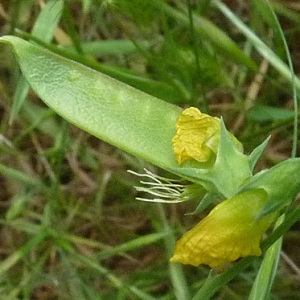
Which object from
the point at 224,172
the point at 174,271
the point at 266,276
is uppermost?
the point at 224,172

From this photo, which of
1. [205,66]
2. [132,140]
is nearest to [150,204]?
[205,66]

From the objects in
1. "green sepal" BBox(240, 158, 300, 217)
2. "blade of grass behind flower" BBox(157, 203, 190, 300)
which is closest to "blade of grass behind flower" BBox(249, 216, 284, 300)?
"green sepal" BBox(240, 158, 300, 217)

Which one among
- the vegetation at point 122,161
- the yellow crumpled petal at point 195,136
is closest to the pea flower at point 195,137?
the yellow crumpled petal at point 195,136

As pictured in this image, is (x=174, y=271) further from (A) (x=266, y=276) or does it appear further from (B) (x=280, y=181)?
(B) (x=280, y=181)

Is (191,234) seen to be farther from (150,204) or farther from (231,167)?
(150,204)

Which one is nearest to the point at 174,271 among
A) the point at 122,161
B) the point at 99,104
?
the point at 122,161

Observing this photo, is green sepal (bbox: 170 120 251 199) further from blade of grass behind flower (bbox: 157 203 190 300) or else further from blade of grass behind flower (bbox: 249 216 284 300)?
blade of grass behind flower (bbox: 157 203 190 300)

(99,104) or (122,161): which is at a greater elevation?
(99,104)

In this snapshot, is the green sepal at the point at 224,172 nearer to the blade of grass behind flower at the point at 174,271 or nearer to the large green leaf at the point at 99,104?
the large green leaf at the point at 99,104
